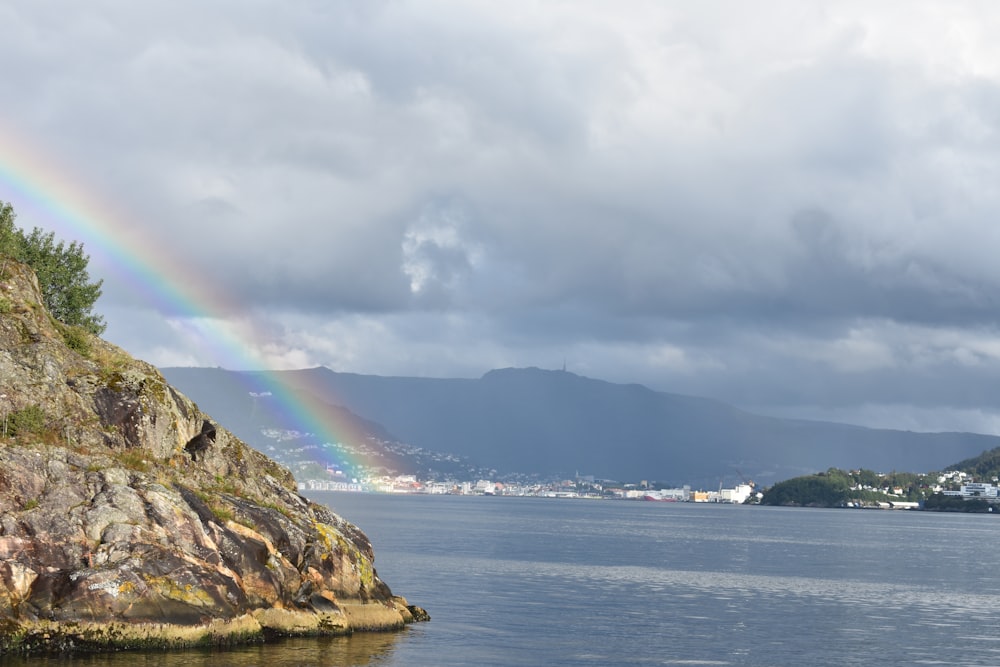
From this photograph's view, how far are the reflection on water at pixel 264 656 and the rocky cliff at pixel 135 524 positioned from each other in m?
1.35

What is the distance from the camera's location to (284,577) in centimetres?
6881

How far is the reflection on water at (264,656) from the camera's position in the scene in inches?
2153

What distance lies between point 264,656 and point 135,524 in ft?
36.1

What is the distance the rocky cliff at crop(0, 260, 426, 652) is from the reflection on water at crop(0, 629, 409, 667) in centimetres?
135

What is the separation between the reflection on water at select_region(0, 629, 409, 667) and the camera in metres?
54.7

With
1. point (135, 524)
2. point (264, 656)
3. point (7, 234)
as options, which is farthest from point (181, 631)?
point (7, 234)

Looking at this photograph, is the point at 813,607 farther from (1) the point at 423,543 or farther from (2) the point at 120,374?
(1) the point at 423,543

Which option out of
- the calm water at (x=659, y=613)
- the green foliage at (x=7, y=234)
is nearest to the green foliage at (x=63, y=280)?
the green foliage at (x=7, y=234)

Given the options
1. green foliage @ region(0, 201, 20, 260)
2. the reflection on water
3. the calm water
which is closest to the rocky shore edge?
the reflection on water

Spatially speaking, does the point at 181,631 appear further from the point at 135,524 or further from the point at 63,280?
the point at 63,280

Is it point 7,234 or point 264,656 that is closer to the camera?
point 264,656

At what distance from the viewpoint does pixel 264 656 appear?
60.0m

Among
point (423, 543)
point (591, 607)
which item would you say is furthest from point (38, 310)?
point (423, 543)

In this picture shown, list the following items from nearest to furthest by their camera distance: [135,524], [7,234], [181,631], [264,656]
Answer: [181,631], [264,656], [135,524], [7,234]
